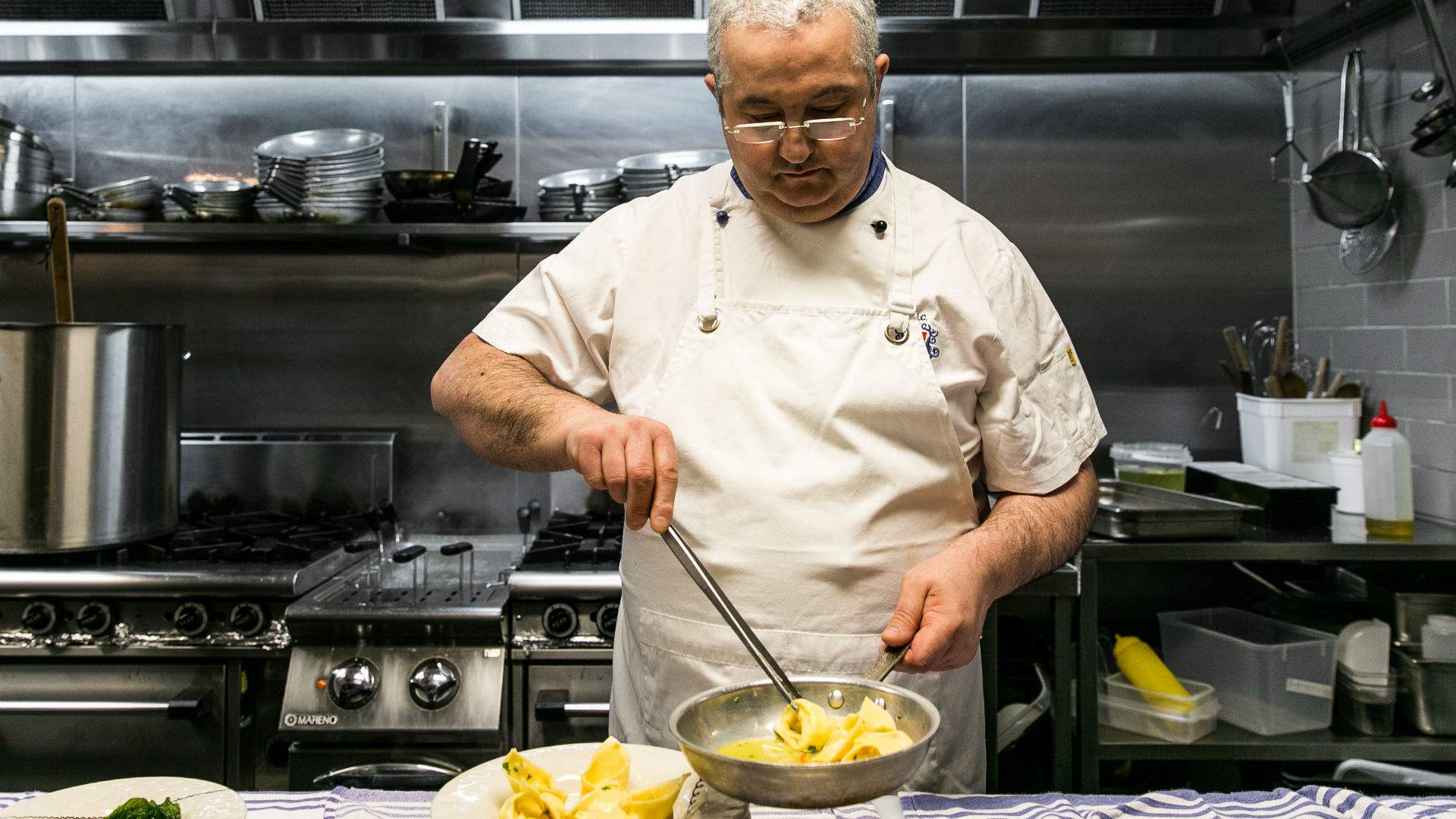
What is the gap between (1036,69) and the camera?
327cm

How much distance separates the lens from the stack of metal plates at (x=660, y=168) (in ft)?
9.64

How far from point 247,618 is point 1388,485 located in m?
2.56

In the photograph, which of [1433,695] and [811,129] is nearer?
[811,129]

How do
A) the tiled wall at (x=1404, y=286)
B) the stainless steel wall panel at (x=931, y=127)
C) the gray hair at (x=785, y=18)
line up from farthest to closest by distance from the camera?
the stainless steel wall panel at (x=931, y=127) → the tiled wall at (x=1404, y=286) → the gray hair at (x=785, y=18)

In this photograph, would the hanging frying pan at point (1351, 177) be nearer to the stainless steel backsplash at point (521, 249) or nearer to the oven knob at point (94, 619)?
the stainless steel backsplash at point (521, 249)

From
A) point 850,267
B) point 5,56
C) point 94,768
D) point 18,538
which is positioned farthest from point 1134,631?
point 5,56

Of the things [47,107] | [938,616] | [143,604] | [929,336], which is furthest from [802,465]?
[47,107]

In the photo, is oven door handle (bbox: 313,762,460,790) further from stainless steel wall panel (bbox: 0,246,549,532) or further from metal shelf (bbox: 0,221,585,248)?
metal shelf (bbox: 0,221,585,248)

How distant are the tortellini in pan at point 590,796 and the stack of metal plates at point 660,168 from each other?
199cm

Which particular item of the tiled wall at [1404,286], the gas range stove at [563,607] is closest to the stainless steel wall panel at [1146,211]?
the tiled wall at [1404,286]

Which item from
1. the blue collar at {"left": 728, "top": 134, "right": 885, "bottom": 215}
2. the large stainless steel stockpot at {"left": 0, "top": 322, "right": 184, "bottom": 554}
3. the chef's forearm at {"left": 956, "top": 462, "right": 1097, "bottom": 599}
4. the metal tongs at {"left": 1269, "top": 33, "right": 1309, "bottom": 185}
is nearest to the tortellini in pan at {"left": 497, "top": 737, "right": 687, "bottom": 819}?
the chef's forearm at {"left": 956, "top": 462, "right": 1097, "bottom": 599}

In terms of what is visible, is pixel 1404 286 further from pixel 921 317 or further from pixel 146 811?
pixel 146 811

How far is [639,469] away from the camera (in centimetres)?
118

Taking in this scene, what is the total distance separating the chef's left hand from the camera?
1.21 metres
